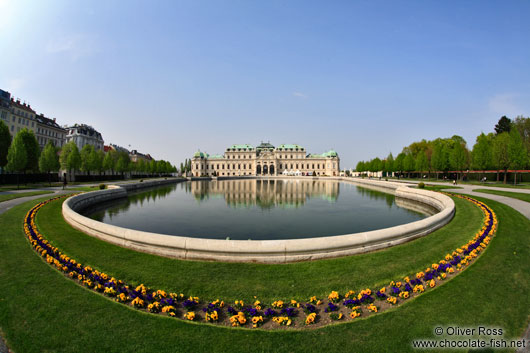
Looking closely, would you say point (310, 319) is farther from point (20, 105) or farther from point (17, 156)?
point (20, 105)

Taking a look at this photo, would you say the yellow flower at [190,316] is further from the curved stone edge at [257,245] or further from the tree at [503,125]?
the tree at [503,125]

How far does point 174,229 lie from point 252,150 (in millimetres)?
134899

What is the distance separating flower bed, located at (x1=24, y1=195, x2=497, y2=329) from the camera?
18.3ft

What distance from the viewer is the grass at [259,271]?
22.4 feet

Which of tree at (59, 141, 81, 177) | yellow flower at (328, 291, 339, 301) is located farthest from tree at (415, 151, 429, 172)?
tree at (59, 141, 81, 177)

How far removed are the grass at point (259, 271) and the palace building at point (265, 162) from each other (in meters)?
127

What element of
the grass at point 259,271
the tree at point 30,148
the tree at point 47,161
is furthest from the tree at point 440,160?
the tree at point 30,148

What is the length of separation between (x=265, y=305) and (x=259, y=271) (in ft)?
4.96

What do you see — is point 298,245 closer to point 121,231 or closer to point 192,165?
point 121,231

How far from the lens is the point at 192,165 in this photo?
14362cm

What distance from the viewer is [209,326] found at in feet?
17.6

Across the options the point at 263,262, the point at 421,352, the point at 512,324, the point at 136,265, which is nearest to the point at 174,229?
the point at 136,265

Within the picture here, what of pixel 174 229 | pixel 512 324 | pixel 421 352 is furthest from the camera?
pixel 174 229

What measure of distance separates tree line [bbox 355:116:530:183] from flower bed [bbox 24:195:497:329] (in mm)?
47715
